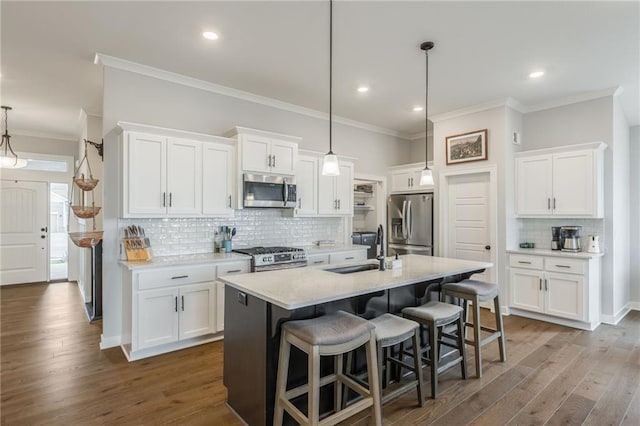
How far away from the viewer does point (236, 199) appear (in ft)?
13.3

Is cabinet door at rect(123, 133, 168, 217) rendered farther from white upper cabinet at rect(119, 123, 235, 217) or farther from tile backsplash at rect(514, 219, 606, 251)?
tile backsplash at rect(514, 219, 606, 251)

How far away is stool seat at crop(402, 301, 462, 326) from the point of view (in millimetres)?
2576

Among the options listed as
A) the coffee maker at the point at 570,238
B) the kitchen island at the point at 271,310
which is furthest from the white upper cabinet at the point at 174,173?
the coffee maker at the point at 570,238

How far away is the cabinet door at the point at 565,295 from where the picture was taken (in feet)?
13.5

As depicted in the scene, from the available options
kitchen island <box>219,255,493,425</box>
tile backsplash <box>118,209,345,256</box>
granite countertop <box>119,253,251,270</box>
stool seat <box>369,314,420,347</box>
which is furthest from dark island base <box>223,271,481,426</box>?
tile backsplash <box>118,209,345,256</box>

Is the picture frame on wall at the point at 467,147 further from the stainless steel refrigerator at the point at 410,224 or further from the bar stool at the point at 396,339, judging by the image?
the bar stool at the point at 396,339

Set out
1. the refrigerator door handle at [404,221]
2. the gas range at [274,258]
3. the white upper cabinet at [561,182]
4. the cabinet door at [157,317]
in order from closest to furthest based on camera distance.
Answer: the cabinet door at [157,317] < the gas range at [274,258] < the white upper cabinet at [561,182] < the refrigerator door handle at [404,221]

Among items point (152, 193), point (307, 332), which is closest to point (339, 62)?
point (152, 193)

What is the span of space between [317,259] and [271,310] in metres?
2.44

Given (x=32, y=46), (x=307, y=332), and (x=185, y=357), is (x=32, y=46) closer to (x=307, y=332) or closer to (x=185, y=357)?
(x=185, y=357)

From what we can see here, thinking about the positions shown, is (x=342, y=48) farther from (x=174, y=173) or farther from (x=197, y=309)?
(x=197, y=309)

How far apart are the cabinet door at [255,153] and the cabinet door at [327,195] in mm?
993

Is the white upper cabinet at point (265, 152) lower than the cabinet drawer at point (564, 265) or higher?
higher

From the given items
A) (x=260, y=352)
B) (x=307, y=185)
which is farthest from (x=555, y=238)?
(x=260, y=352)
